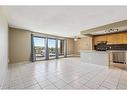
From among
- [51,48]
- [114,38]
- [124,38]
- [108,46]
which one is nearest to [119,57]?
[124,38]

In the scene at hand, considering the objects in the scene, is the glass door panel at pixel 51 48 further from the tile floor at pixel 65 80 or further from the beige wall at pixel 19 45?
the tile floor at pixel 65 80

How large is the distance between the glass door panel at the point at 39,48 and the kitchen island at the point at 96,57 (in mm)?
3147

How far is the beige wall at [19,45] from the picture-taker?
18.0 feet

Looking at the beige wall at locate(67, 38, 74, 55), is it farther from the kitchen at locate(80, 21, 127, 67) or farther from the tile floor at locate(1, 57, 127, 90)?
the tile floor at locate(1, 57, 127, 90)

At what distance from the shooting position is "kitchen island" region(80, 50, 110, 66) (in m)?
5.10

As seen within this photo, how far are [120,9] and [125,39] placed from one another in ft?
12.6

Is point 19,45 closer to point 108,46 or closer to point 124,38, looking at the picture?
point 108,46

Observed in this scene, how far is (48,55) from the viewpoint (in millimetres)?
7656

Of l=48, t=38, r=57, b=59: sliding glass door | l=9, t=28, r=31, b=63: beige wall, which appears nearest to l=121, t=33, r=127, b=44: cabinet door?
l=48, t=38, r=57, b=59: sliding glass door

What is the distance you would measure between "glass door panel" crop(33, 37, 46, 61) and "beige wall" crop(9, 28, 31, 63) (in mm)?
597

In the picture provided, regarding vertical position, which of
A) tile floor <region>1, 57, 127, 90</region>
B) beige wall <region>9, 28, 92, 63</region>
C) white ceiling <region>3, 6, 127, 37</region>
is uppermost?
white ceiling <region>3, 6, 127, 37</region>

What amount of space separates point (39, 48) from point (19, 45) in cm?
169

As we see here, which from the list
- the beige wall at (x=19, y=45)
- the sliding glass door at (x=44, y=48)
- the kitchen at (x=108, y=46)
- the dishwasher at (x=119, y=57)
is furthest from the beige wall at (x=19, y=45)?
the dishwasher at (x=119, y=57)
